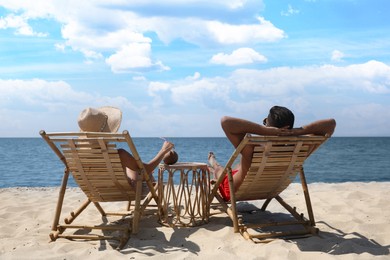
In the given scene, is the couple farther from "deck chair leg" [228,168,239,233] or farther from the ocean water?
the ocean water

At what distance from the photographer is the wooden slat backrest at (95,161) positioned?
156 inches

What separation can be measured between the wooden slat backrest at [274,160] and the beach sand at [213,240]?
0.54 metres

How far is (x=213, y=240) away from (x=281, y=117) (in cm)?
130

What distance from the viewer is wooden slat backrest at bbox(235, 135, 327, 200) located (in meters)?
4.00

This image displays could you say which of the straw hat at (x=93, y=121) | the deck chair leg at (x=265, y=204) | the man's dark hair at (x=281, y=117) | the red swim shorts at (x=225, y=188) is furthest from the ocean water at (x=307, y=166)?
the man's dark hair at (x=281, y=117)

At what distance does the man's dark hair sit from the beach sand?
107cm

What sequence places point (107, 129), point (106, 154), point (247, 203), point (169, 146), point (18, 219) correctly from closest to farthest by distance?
point (106, 154) < point (107, 129) < point (169, 146) < point (18, 219) < point (247, 203)

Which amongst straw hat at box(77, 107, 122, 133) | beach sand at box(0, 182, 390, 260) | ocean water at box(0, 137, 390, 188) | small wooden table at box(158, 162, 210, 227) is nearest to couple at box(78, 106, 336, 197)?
A: straw hat at box(77, 107, 122, 133)

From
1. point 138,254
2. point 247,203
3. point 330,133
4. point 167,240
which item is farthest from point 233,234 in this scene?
point 247,203

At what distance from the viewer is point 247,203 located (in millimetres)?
6020

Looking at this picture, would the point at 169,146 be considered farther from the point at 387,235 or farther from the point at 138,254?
the point at 387,235

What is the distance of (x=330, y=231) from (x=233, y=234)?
1.07 metres

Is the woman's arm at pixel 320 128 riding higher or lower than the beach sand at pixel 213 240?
higher

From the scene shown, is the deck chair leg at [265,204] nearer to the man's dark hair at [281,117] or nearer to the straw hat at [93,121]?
the man's dark hair at [281,117]
